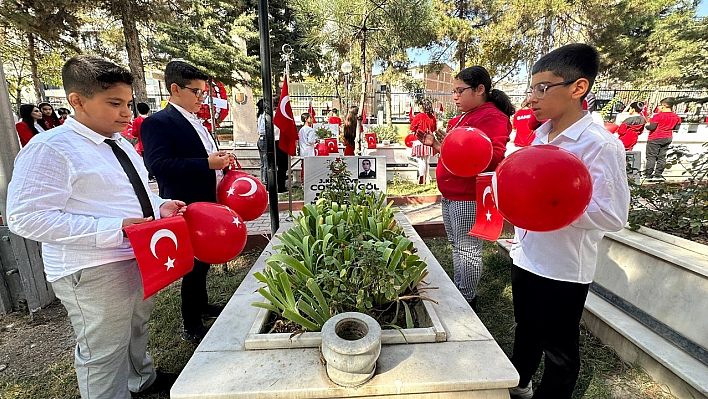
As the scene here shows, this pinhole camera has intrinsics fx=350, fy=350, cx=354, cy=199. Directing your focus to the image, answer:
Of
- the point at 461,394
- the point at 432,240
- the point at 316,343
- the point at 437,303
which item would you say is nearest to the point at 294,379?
the point at 316,343

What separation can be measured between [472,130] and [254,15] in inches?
646

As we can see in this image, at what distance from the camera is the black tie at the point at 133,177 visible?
5.61ft

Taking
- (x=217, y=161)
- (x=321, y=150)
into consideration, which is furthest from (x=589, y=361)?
(x=321, y=150)

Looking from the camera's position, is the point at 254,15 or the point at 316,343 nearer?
the point at 316,343

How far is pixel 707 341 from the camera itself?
2.12 meters

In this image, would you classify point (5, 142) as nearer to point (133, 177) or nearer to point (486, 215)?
point (133, 177)

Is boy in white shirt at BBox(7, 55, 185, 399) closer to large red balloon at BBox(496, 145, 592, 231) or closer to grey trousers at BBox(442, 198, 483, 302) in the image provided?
large red balloon at BBox(496, 145, 592, 231)

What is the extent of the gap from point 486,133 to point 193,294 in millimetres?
2556

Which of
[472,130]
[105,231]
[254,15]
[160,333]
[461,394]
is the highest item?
[254,15]

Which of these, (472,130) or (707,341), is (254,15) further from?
(707,341)

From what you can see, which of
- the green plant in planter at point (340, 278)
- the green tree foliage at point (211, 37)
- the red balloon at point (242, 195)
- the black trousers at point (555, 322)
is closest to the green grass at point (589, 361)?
the black trousers at point (555, 322)

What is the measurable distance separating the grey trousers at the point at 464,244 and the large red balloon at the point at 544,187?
4.45 ft

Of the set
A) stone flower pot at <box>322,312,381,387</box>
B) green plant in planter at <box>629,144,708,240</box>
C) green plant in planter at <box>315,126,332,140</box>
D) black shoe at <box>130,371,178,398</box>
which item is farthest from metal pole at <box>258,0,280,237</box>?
→ green plant in planter at <box>315,126,332,140</box>

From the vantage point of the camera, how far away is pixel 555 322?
173cm
